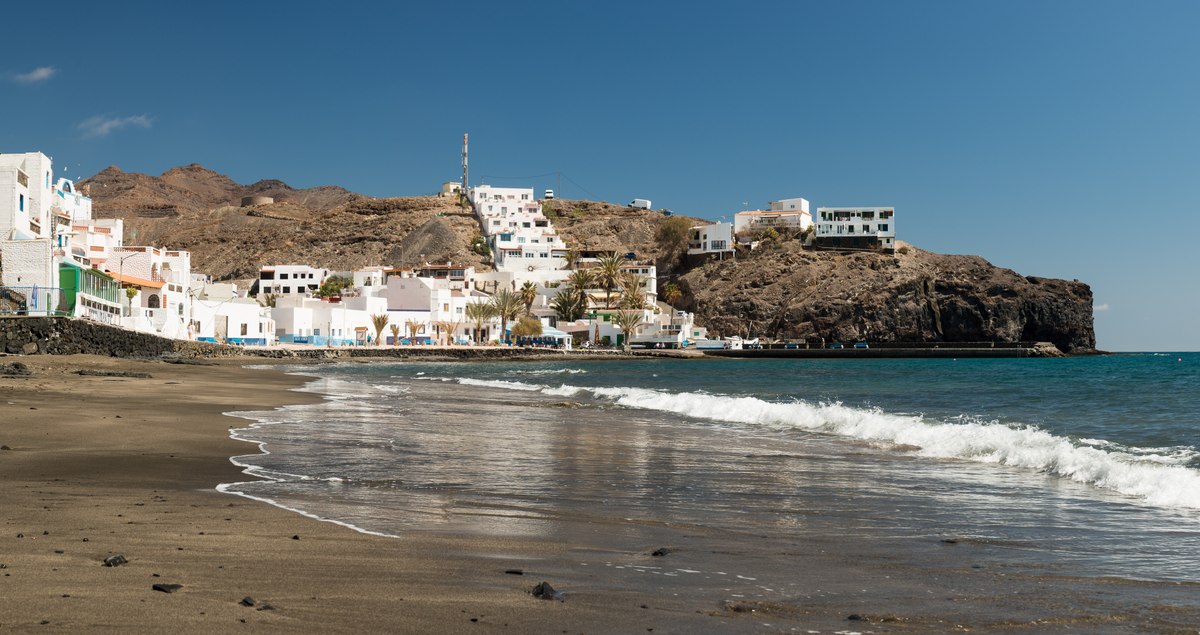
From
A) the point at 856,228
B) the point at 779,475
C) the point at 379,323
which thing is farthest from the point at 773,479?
the point at 856,228

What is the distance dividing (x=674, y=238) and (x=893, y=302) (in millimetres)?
43188

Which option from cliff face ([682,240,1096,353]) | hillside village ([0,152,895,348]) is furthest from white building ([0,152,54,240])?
cliff face ([682,240,1096,353])

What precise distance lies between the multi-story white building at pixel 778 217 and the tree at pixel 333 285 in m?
64.8

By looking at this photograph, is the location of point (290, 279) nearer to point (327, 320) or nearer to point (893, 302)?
point (327, 320)

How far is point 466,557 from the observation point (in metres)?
6.22

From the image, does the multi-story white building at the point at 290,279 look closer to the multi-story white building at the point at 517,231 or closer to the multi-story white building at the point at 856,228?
the multi-story white building at the point at 517,231

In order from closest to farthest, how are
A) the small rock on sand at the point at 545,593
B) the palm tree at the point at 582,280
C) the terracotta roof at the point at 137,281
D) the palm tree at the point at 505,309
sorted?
the small rock on sand at the point at 545,593 → the terracotta roof at the point at 137,281 → the palm tree at the point at 505,309 → the palm tree at the point at 582,280

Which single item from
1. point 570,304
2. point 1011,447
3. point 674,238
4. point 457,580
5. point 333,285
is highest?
point 674,238

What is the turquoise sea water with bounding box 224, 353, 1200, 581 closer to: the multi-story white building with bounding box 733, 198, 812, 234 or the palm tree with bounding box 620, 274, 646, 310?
the palm tree with bounding box 620, 274, 646, 310

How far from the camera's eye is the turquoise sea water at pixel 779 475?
314 inches

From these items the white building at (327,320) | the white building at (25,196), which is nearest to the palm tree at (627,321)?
the white building at (327,320)

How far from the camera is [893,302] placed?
13475cm

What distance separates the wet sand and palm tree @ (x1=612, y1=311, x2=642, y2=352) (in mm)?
111479

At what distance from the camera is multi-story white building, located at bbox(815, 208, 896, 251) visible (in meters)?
148
